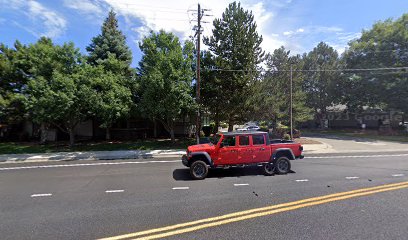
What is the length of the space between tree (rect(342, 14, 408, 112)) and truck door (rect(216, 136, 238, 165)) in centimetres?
3021

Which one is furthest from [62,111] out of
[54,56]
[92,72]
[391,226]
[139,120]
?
[391,226]

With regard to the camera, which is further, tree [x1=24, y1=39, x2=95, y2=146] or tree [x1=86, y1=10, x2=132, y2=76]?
tree [x1=86, y1=10, x2=132, y2=76]

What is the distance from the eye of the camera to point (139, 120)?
26.2 meters

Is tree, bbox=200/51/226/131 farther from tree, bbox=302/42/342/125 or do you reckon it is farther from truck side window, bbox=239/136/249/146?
tree, bbox=302/42/342/125

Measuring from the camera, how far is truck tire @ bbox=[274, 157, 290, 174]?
982 cm

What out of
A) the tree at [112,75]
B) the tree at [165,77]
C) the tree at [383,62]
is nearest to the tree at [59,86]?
the tree at [112,75]

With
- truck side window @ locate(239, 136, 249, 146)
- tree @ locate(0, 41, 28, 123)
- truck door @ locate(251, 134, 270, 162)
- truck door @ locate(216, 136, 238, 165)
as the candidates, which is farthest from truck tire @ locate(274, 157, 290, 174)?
tree @ locate(0, 41, 28, 123)

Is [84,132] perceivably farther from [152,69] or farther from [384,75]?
[384,75]

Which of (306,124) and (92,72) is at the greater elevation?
(92,72)

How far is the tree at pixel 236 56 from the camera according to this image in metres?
19.5

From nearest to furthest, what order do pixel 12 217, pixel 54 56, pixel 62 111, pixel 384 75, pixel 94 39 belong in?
pixel 12 217 → pixel 62 111 → pixel 54 56 → pixel 94 39 → pixel 384 75

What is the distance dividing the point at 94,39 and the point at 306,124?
145 ft

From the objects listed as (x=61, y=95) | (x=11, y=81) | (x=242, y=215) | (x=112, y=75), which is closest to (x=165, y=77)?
(x=112, y=75)

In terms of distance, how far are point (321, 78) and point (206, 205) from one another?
4303cm
